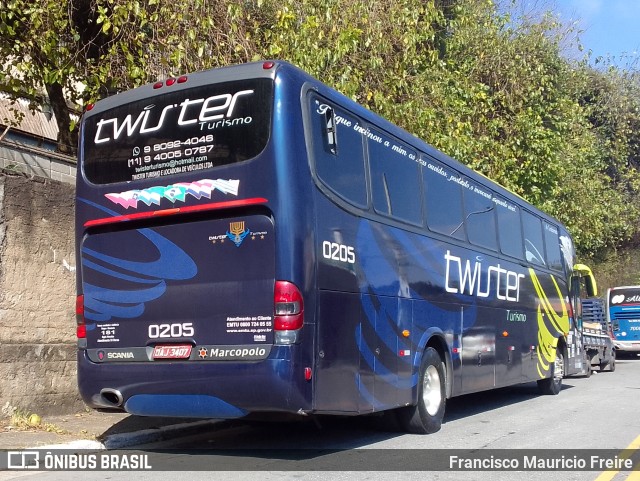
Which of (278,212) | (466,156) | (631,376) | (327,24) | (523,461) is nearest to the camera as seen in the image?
(278,212)

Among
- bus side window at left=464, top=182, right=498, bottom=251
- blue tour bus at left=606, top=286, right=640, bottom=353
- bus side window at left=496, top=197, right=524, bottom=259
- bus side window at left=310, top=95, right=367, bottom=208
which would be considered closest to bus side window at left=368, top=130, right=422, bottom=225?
bus side window at left=310, top=95, right=367, bottom=208

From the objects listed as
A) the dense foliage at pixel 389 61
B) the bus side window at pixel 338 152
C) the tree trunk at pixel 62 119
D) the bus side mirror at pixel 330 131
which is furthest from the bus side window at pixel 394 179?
the tree trunk at pixel 62 119

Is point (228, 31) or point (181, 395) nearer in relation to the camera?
point (181, 395)

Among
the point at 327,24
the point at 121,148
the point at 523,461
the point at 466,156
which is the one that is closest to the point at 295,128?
the point at 121,148

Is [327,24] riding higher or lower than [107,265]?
higher

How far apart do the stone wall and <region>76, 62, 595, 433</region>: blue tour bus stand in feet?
5.68

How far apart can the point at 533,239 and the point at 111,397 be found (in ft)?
29.3

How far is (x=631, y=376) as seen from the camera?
18875mm

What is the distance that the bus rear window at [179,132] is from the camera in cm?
696

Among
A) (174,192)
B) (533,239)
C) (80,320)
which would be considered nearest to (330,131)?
(174,192)

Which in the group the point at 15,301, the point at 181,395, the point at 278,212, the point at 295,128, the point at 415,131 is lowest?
the point at 181,395

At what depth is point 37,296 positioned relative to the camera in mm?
9484

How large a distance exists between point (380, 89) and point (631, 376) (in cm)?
1022

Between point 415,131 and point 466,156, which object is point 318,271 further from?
point 466,156
